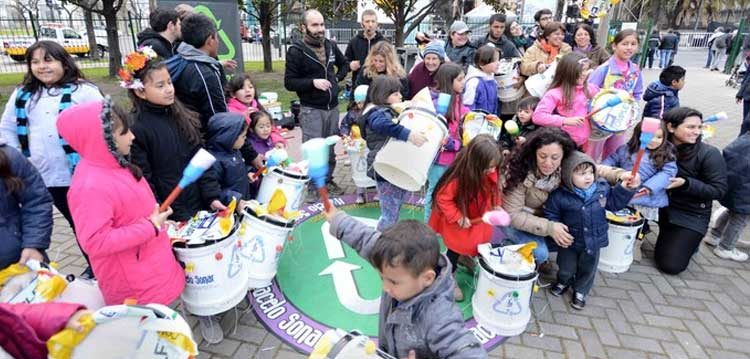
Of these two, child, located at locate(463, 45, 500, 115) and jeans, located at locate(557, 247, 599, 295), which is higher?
child, located at locate(463, 45, 500, 115)

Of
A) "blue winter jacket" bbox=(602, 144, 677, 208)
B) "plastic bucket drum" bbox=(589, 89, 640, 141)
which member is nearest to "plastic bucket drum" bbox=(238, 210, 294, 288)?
"plastic bucket drum" bbox=(589, 89, 640, 141)

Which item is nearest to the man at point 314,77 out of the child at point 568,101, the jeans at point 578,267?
the child at point 568,101

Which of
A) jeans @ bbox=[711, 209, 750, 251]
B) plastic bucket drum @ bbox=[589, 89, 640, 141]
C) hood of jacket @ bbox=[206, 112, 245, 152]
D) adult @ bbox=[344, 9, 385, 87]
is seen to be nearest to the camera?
hood of jacket @ bbox=[206, 112, 245, 152]

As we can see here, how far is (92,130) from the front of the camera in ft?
6.69

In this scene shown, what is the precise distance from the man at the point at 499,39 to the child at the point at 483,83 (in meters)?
1.62

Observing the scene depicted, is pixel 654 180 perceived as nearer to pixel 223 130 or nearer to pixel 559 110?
pixel 559 110

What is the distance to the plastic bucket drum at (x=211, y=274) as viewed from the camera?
255cm

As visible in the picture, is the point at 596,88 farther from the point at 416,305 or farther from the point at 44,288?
the point at 44,288

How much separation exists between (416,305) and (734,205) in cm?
376

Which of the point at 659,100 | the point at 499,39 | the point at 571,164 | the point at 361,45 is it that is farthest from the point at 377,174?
the point at 659,100

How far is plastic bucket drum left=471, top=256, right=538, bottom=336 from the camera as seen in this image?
280 centimetres

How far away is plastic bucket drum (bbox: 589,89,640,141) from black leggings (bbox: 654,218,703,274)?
3.21ft

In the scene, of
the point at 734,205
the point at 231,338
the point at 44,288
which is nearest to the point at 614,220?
the point at 734,205

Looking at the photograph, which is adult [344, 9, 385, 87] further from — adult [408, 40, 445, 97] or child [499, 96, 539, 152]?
child [499, 96, 539, 152]
